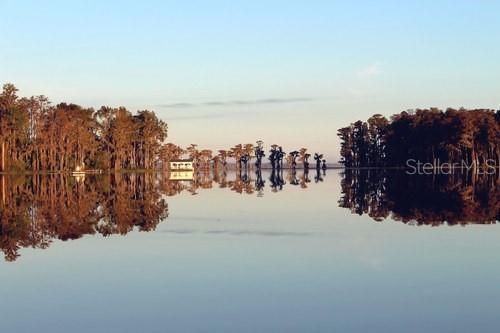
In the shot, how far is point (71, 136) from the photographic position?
86.6 meters

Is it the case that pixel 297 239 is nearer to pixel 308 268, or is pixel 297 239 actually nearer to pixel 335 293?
pixel 308 268

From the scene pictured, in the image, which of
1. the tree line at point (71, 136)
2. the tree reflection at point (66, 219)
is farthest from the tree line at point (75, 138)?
the tree reflection at point (66, 219)

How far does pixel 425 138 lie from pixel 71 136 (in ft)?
166

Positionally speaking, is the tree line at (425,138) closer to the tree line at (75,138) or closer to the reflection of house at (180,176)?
the tree line at (75,138)

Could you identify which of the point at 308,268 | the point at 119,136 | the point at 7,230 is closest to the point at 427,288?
the point at 308,268

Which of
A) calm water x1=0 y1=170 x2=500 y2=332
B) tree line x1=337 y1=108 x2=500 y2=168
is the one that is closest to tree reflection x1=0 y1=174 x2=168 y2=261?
calm water x1=0 y1=170 x2=500 y2=332

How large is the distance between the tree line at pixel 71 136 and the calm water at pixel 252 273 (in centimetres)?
5969

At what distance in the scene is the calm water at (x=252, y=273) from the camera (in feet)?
27.6

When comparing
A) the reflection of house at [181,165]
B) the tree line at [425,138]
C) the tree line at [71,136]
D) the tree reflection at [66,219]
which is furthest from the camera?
the reflection of house at [181,165]

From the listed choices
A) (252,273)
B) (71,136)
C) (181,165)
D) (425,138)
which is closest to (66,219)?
(252,273)

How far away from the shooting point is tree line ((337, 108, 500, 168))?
307ft

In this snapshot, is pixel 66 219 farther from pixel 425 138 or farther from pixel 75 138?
pixel 425 138

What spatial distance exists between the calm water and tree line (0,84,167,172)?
59.7 m

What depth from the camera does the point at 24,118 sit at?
3118 inches
